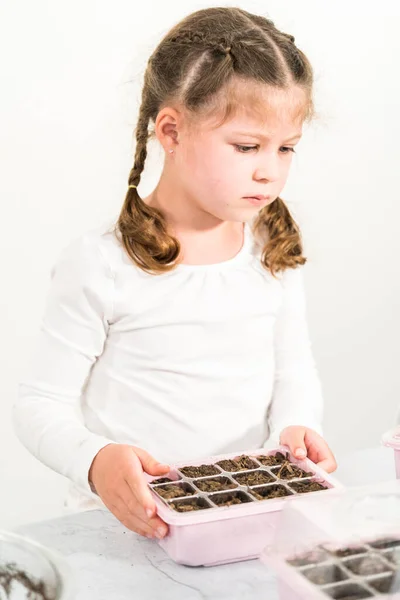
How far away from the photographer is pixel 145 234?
1233 mm

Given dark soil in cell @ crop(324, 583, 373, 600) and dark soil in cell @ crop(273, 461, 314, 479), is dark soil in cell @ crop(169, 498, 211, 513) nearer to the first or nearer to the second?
dark soil in cell @ crop(273, 461, 314, 479)

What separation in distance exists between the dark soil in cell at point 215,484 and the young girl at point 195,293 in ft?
0.37

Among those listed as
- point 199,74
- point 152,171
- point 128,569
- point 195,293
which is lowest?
point 128,569

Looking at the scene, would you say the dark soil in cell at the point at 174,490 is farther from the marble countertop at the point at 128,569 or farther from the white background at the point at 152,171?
Result: the white background at the point at 152,171

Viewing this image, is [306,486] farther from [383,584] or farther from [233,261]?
[233,261]

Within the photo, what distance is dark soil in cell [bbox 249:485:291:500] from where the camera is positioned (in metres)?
0.94

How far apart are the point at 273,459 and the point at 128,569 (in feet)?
0.72

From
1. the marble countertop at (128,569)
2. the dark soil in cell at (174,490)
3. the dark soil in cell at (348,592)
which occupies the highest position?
the dark soil in cell at (348,592)

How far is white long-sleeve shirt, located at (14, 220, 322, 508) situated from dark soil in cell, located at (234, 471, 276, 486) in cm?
26

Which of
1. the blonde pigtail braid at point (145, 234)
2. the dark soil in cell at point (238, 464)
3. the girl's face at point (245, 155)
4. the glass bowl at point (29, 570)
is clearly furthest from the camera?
the blonde pigtail braid at point (145, 234)

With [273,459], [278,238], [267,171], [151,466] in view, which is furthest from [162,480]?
[278,238]

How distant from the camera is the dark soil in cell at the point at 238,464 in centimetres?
102

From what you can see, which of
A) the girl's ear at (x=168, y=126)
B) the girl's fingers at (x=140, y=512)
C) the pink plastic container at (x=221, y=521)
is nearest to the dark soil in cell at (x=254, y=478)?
the pink plastic container at (x=221, y=521)

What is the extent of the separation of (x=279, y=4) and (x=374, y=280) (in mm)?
759
